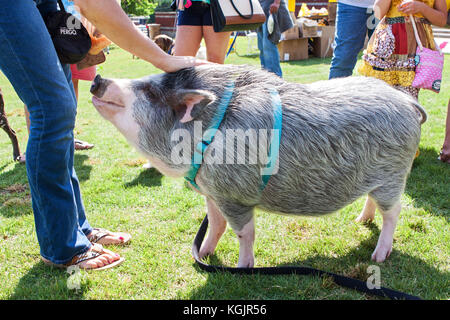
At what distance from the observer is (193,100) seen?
2242mm

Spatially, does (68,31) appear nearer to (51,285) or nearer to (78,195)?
(78,195)

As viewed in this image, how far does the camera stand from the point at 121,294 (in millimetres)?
2438

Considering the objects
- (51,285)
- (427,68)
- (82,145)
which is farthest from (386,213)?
(82,145)

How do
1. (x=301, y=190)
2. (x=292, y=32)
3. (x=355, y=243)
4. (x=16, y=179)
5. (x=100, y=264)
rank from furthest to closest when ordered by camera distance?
(x=292, y=32) < (x=16, y=179) < (x=355, y=243) < (x=100, y=264) < (x=301, y=190)

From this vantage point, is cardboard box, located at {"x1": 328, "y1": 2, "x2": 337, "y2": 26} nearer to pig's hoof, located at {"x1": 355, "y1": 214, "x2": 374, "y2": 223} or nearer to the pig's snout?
pig's hoof, located at {"x1": 355, "y1": 214, "x2": 374, "y2": 223}

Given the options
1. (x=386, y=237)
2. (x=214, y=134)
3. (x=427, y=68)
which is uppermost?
(x=427, y=68)

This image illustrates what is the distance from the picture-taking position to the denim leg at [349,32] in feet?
14.1

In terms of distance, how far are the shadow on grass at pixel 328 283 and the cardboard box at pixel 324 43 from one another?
11.3 meters

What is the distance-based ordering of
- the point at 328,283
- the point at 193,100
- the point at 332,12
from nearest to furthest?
the point at 193,100 → the point at 328,283 → the point at 332,12

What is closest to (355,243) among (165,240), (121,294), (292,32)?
(165,240)

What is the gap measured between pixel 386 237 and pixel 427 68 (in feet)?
6.16

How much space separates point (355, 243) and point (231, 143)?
1366 mm
